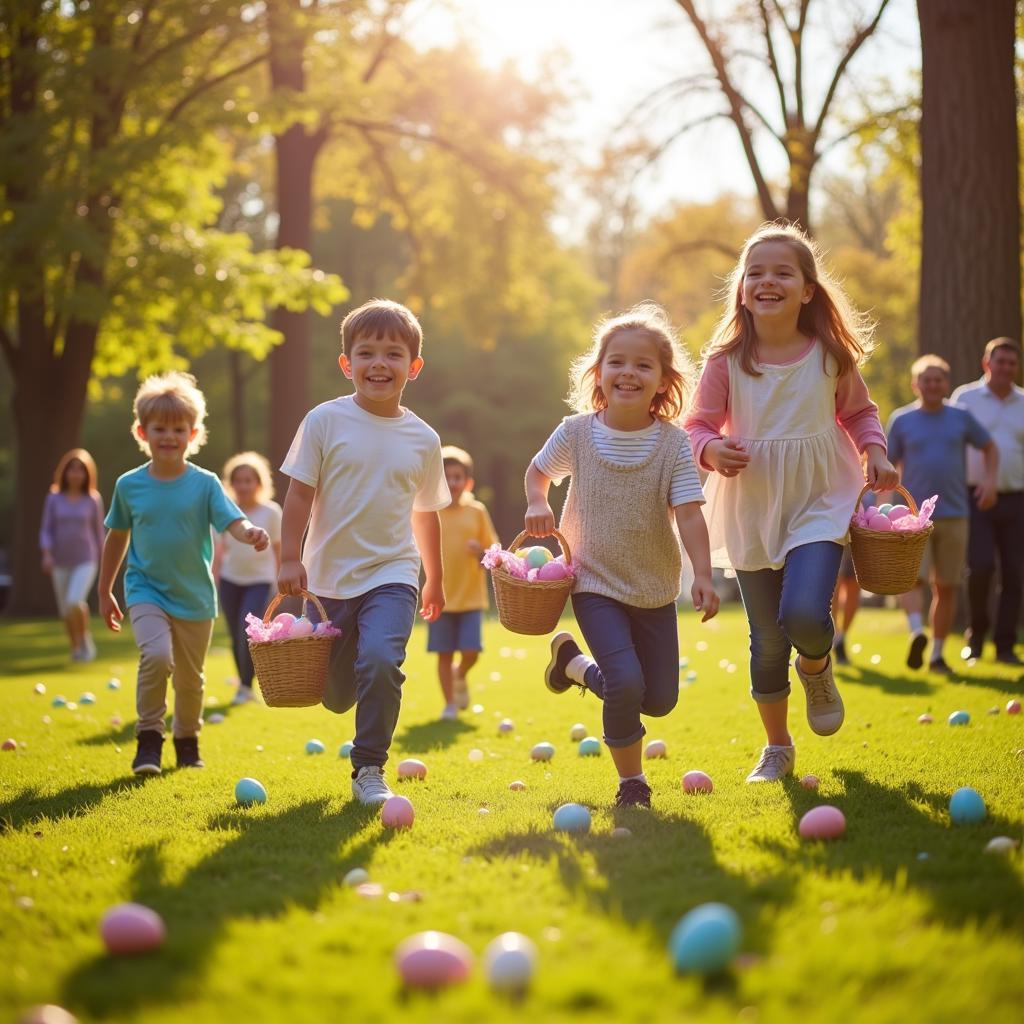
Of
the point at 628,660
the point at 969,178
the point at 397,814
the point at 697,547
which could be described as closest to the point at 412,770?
the point at 397,814

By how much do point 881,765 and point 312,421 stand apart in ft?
10.1

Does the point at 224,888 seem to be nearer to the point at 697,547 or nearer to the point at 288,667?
the point at 288,667

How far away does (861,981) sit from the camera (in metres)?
2.73

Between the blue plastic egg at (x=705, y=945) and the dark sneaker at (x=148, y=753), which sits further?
the dark sneaker at (x=148, y=753)

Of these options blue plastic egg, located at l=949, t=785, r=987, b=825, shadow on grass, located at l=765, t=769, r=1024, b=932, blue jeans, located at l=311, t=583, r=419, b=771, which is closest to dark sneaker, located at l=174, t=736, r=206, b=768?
blue jeans, located at l=311, t=583, r=419, b=771

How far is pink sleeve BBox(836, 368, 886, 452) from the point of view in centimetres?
548

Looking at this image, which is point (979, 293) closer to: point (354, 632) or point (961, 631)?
point (961, 631)

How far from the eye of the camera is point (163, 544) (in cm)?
632

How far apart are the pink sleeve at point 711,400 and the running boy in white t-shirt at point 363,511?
124 centimetres

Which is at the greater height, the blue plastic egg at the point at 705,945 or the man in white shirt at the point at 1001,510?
the man in white shirt at the point at 1001,510

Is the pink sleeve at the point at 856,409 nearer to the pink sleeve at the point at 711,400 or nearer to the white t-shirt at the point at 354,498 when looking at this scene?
the pink sleeve at the point at 711,400

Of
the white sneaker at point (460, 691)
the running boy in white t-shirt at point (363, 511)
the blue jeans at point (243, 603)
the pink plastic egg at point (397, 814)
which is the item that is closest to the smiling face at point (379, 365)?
the running boy in white t-shirt at point (363, 511)

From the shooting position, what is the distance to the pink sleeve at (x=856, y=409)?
5484 mm

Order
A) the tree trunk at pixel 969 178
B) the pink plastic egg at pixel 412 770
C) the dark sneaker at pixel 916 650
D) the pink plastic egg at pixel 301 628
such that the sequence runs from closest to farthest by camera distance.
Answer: the pink plastic egg at pixel 301 628, the pink plastic egg at pixel 412 770, the dark sneaker at pixel 916 650, the tree trunk at pixel 969 178
